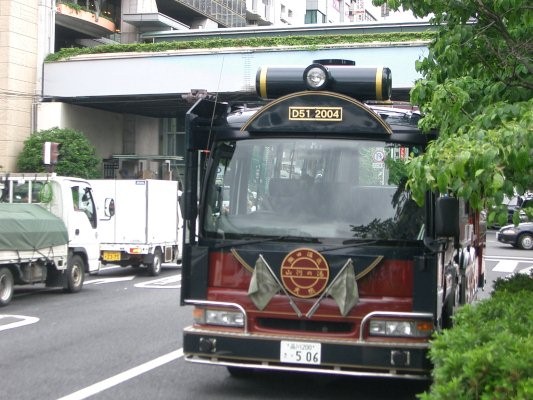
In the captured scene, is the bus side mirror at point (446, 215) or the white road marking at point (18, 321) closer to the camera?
the bus side mirror at point (446, 215)

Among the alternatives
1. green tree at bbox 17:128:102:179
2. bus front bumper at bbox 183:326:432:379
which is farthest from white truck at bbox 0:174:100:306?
green tree at bbox 17:128:102:179

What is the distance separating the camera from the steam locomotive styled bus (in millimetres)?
7262

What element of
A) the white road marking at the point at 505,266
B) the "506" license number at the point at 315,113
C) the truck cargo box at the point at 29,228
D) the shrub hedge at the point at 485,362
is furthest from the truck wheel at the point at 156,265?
the shrub hedge at the point at 485,362

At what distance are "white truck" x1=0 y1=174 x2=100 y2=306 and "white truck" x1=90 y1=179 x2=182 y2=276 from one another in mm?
Result: 3085

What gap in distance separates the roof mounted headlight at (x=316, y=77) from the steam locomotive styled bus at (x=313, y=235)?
1 cm

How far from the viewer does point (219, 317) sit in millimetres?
7699

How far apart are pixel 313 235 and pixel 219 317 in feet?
3.76

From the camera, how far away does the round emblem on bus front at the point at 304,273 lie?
290 inches

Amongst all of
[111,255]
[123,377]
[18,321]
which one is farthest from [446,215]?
[111,255]

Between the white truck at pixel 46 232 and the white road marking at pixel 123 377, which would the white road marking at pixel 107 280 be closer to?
the white truck at pixel 46 232

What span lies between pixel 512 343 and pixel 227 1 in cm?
5023

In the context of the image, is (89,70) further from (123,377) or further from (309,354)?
(309,354)

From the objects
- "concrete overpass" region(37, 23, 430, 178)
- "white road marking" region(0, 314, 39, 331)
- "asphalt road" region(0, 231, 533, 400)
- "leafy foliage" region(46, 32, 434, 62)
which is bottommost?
"white road marking" region(0, 314, 39, 331)

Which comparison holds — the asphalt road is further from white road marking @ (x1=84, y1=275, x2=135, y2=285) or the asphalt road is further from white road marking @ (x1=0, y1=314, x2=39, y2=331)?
white road marking @ (x1=84, y1=275, x2=135, y2=285)
